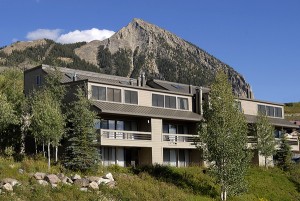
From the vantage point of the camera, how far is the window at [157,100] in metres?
49.9

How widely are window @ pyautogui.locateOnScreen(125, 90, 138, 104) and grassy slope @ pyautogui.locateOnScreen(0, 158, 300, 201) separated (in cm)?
813

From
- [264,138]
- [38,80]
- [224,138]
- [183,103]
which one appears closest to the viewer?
[224,138]

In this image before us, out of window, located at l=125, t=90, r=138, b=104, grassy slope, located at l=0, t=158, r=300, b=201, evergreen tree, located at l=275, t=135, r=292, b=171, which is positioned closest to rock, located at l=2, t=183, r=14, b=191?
grassy slope, located at l=0, t=158, r=300, b=201

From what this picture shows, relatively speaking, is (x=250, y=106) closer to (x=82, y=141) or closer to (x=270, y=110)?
(x=270, y=110)

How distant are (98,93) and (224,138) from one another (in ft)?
40.8

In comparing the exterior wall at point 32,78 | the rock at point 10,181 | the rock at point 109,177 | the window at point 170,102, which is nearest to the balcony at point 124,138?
the rock at point 109,177

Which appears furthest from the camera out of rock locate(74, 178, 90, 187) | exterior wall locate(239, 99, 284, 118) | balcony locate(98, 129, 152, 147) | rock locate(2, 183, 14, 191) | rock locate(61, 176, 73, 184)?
exterior wall locate(239, 99, 284, 118)

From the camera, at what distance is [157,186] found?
124ft

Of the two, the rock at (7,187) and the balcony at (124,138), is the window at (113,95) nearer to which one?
the balcony at (124,138)

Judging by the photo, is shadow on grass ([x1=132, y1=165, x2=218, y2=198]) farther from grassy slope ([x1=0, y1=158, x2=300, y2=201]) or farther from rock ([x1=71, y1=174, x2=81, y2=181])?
rock ([x1=71, y1=174, x2=81, y2=181])

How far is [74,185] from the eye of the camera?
33594 millimetres

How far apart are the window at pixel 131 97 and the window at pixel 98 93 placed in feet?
9.12

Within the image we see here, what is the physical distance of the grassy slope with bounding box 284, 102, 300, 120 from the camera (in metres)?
119

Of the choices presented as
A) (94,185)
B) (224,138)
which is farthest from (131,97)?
(94,185)
